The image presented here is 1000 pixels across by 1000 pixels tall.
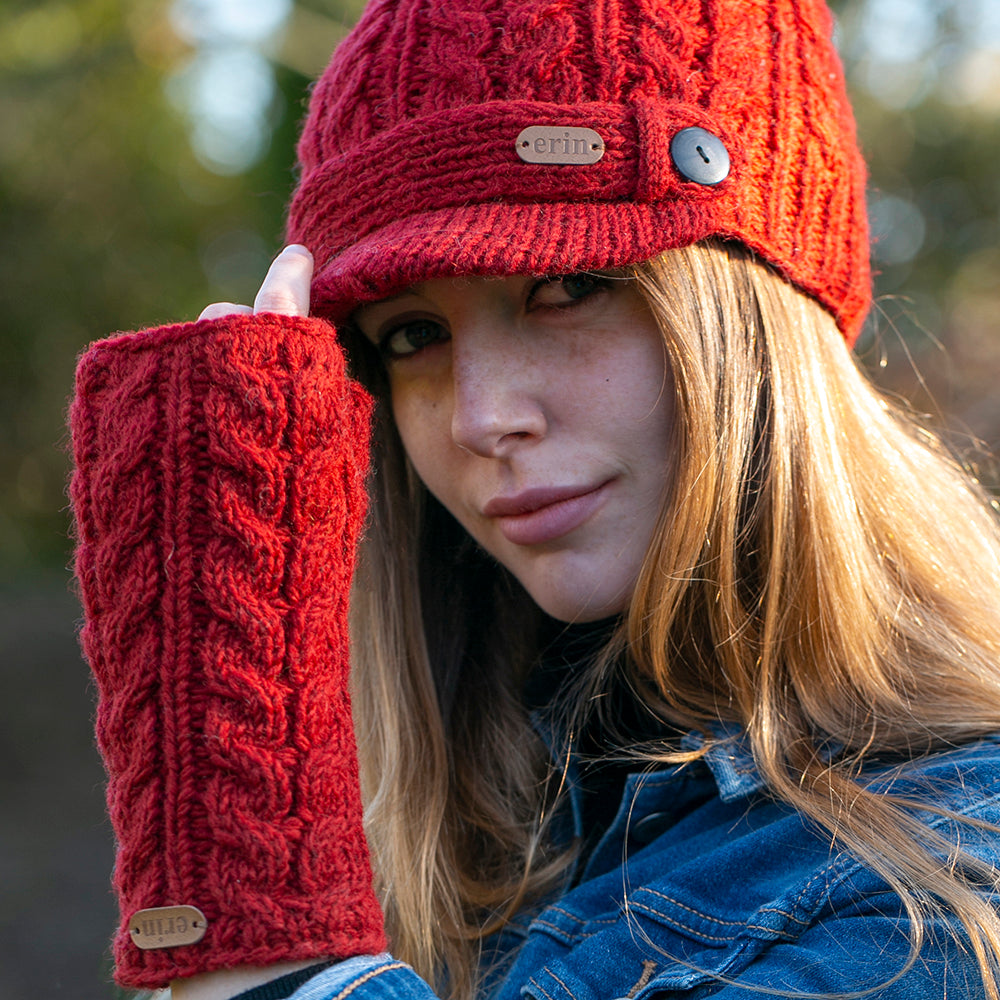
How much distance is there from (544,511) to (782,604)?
14.7 inches

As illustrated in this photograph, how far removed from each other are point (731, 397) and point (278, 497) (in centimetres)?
65

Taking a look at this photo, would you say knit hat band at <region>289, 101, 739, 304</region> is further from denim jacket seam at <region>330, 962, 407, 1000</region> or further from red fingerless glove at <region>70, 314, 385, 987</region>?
denim jacket seam at <region>330, 962, 407, 1000</region>

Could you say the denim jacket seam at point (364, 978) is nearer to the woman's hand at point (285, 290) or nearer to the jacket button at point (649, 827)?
the jacket button at point (649, 827)

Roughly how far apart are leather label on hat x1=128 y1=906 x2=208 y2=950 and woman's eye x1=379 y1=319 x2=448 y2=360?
91 centimetres

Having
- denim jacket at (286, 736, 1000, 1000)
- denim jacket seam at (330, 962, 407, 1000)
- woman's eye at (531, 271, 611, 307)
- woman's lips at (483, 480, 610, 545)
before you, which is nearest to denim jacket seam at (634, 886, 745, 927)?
denim jacket at (286, 736, 1000, 1000)

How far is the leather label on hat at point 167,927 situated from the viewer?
1.17 meters

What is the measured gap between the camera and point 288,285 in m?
1.48

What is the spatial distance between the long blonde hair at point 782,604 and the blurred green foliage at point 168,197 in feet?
16.1

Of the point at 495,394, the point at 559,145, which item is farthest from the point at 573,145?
the point at 495,394

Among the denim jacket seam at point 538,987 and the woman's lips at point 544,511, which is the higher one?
the woman's lips at point 544,511

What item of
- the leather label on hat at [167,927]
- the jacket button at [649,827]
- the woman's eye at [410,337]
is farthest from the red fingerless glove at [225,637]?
the jacket button at [649,827]

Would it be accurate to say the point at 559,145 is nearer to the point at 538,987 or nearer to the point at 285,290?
the point at 285,290

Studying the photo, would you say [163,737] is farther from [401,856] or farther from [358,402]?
[401,856]

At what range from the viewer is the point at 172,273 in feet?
28.1
